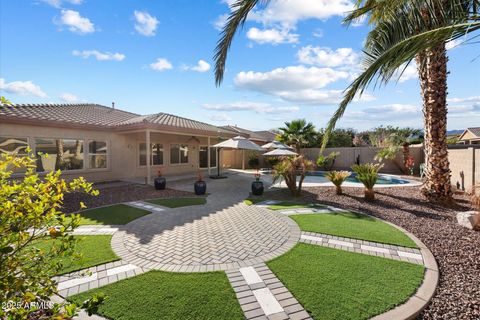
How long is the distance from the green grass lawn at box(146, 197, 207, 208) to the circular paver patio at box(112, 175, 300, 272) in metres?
0.86

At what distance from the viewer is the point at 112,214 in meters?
8.60

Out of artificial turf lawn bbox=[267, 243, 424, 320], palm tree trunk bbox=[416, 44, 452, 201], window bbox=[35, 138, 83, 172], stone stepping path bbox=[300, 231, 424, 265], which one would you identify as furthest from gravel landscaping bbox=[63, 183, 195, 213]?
palm tree trunk bbox=[416, 44, 452, 201]

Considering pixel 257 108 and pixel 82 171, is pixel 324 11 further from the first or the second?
pixel 257 108

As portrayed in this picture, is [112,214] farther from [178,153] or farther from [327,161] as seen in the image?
[327,161]

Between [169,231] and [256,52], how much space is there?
998 cm

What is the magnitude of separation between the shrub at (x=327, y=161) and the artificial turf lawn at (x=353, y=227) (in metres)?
15.3

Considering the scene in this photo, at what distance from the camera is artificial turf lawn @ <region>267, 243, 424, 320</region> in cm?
353

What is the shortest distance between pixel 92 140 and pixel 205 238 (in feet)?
40.8

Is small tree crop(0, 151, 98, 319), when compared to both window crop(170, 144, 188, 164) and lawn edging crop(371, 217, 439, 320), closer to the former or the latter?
lawn edging crop(371, 217, 439, 320)

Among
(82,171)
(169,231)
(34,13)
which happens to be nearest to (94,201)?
(82,171)

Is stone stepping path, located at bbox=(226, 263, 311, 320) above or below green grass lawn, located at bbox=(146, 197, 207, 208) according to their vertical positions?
below

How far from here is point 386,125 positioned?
3969 centimetres

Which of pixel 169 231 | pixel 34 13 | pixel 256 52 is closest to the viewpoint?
pixel 169 231

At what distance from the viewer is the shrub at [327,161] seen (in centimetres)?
2317
